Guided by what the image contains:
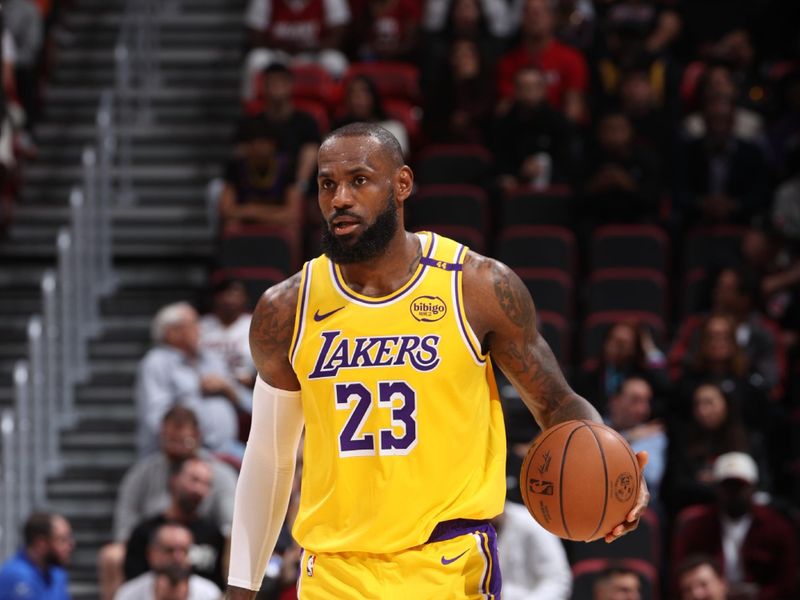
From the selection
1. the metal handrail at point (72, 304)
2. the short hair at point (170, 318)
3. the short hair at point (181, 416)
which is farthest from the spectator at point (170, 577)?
the short hair at point (170, 318)

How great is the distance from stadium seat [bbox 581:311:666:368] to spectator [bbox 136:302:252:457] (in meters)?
2.10

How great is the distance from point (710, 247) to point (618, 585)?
3502mm

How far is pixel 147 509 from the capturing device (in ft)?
28.8

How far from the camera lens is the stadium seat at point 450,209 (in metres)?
10.4

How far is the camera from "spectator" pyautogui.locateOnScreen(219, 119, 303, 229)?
1057 centimetres

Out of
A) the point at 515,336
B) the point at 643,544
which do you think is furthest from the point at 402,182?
the point at 643,544

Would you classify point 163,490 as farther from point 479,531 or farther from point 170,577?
point 479,531

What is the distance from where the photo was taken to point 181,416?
8.57 m

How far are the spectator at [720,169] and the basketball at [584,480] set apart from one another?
668cm

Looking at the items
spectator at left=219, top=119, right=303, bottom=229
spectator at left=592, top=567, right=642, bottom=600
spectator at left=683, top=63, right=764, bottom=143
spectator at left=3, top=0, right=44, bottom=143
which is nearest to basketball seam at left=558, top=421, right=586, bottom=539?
spectator at left=592, top=567, right=642, bottom=600

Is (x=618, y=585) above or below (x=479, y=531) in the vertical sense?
below

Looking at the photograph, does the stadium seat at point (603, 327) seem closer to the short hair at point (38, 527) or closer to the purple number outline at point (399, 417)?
the short hair at point (38, 527)

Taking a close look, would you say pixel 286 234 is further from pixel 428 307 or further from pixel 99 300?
pixel 428 307

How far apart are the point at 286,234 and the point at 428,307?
239 inches
